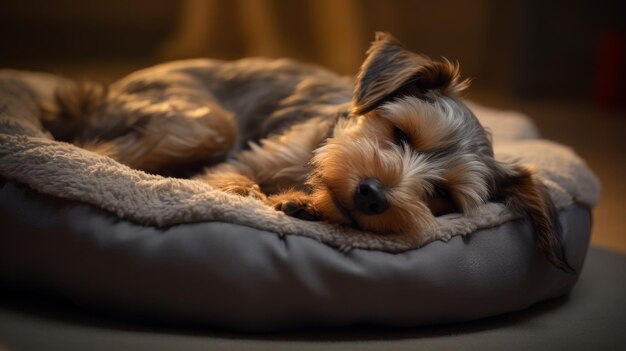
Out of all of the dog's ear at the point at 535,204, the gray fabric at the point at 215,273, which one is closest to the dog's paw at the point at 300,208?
the gray fabric at the point at 215,273

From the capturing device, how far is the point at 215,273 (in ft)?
8.11

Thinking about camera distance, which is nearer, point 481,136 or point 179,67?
point 481,136

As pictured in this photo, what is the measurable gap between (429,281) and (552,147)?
1.86 metres

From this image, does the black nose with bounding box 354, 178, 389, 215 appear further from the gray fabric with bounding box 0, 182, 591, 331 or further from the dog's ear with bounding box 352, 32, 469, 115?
the dog's ear with bounding box 352, 32, 469, 115

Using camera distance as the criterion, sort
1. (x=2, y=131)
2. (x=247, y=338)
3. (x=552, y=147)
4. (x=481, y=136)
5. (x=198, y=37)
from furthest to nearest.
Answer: (x=198, y=37) < (x=552, y=147) < (x=481, y=136) < (x=2, y=131) < (x=247, y=338)

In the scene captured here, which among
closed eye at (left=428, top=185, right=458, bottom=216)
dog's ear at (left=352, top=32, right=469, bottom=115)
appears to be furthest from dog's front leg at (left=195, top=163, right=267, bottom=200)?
closed eye at (left=428, top=185, right=458, bottom=216)

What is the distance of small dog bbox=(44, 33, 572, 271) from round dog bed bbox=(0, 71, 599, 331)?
0.17 metres

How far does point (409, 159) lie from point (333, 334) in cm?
75

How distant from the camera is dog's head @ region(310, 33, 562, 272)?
107 inches

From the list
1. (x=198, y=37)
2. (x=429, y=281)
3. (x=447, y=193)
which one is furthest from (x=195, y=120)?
(x=198, y=37)

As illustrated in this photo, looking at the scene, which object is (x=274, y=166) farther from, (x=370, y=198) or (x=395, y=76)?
(x=370, y=198)

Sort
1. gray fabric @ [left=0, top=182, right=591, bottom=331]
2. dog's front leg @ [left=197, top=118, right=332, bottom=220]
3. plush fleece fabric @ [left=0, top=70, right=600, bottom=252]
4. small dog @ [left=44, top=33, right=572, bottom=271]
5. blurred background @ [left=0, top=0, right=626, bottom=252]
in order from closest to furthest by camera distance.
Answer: gray fabric @ [left=0, top=182, right=591, bottom=331], plush fleece fabric @ [left=0, top=70, right=600, bottom=252], small dog @ [left=44, top=33, right=572, bottom=271], dog's front leg @ [left=197, top=118, right=332, bottom=220], blurred background @ [left=0, top=0, right=626, bottom=252]

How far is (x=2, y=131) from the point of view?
293 centimetres

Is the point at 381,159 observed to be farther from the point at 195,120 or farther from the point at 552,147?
the point at 552,147
